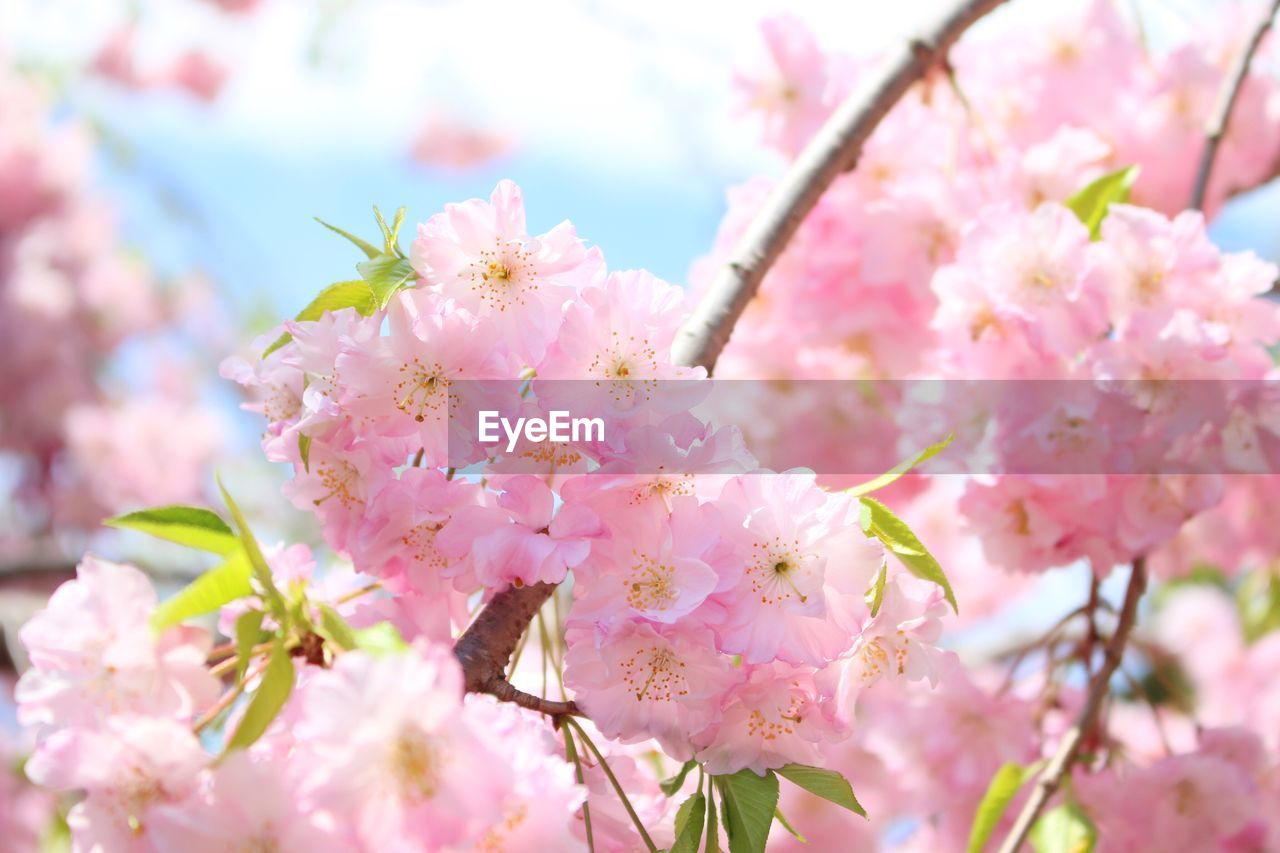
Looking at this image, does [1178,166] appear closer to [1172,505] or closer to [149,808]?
[1172,505]

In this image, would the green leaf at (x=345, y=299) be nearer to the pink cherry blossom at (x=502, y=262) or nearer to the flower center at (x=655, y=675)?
the pink cherry blossom at (x=502, y=262)

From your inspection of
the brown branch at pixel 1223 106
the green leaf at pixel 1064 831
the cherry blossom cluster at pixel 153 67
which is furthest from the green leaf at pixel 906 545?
the cherry blossom cluster at pixel 153 67

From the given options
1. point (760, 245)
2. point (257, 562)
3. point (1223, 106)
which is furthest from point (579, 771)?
point (1223, 106)

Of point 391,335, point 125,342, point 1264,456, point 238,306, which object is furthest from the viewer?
point 125,342

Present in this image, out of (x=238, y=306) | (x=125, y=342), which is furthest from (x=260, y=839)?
(x=125, y=342)

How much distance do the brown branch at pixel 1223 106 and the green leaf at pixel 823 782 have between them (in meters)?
0.90

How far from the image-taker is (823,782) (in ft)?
2.45

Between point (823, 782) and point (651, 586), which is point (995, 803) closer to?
point (823, 782)

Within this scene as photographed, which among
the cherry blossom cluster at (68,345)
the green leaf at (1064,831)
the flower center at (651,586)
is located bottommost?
the green leaf at (1064,831)

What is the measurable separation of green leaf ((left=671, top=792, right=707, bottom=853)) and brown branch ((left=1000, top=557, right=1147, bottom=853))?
430 millimetres

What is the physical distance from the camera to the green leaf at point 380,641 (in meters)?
0.60

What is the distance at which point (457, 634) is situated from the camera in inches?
33.2

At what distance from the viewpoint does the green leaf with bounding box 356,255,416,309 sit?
0.73 metres

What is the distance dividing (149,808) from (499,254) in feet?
1.26
